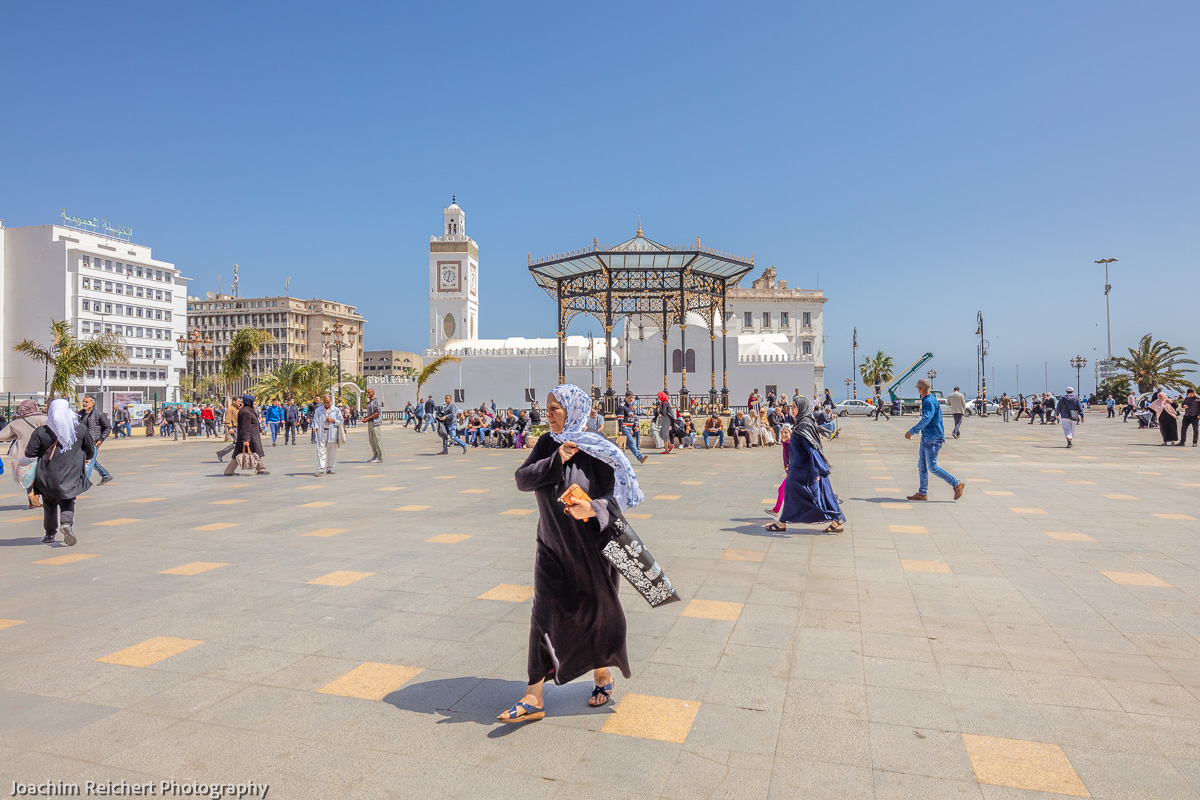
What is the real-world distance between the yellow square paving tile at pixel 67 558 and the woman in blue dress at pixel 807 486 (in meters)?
6.60

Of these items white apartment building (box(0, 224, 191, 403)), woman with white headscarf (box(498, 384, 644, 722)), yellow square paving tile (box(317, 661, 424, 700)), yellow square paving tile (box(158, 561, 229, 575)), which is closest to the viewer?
woman with white headscarf (box(498, 384, 644, 722))

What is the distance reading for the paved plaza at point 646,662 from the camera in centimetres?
251

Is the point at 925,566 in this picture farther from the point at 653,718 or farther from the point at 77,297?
the point at 77,297

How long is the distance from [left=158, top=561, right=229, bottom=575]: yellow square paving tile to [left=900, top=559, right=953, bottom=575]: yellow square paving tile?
581 centimetres

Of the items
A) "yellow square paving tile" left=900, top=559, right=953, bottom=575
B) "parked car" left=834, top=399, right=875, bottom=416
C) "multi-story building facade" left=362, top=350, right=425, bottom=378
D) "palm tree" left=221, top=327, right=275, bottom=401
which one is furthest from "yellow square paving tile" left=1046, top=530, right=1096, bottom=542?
"multi-story building facade" left=362, top=350, right=425, bottom=378

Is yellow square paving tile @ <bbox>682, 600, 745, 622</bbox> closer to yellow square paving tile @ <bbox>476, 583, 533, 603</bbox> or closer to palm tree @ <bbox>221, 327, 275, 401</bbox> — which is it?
yellow square paving tile @ <bbox>476, 583, 533, 603</bbox>

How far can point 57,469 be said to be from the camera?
21.5 ft

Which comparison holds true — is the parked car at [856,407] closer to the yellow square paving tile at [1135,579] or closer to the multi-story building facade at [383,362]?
the yellow square paving tile at [1135,579]

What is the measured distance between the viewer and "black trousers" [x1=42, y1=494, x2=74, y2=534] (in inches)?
259

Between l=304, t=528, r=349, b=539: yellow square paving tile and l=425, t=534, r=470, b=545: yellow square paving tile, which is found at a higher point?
l=425, t=534, r=470, b=545: yellow square paving tile

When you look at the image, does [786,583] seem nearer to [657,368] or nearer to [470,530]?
[470,530]

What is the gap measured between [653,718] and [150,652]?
2867 millimetres

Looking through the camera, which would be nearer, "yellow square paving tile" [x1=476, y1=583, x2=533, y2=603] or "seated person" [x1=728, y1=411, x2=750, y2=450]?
"yellow square paving tile" [x1=476, y1=583, x2=533, y2=603]

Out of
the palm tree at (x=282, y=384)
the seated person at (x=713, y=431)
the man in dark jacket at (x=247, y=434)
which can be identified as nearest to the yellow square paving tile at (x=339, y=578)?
the man in dark jacket at (x=247, y=434)
